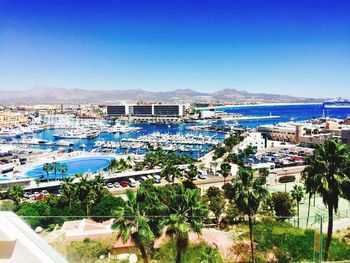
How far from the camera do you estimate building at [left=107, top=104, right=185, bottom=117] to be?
120 meters

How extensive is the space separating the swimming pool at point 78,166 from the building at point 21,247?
34.9 meters

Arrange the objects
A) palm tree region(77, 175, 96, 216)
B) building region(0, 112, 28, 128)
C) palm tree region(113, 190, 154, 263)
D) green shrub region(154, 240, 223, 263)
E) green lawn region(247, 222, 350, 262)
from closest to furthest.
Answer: palm tree region(113, 190, 154, 263)
green shrub region(154, 240, 223, 263)
green lawn region(247, 222, 350, 262)
palm tree region(77, 175, 96, 216)
building region(0, 112, 28, 128)

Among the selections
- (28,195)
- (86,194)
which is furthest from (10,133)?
(86,194)

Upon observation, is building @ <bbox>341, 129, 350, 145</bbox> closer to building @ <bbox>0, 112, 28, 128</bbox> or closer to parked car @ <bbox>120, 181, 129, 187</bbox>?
parked car @ <bbox>120, 181, 129, 187</bbox>

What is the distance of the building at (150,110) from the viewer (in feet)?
392

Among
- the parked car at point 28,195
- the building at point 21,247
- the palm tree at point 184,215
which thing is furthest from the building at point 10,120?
the building at point 21,247

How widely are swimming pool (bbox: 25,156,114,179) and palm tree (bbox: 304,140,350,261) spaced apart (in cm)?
3300

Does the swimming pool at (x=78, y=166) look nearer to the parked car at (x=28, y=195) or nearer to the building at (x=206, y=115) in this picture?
the parked car at (x=28, y=195)

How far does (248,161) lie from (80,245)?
39136 mm

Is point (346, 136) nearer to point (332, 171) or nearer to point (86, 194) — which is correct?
point (86, 194)

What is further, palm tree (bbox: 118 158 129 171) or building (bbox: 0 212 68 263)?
palm tree (bbox: 118 158 129 171)

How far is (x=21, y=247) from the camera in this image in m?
4.98

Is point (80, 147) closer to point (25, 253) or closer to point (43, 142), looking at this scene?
point (43, 142)

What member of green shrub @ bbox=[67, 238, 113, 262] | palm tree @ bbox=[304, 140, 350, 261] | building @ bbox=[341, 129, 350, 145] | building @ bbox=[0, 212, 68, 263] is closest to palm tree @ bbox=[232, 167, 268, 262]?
palm tree @ bbox=[304, 140, 350, 261]
